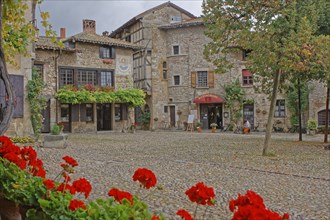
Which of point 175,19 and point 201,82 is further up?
point 175,19

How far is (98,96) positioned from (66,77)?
2693 mm

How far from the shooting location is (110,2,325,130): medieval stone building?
33062 millimetres

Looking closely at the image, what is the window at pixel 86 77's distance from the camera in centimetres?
2728

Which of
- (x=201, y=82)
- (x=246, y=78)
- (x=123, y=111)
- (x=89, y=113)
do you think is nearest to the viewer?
(x=89, y=113)

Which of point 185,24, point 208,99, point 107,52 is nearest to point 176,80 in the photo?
point 208,99

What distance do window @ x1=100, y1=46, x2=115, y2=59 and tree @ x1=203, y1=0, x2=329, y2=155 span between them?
16223mm

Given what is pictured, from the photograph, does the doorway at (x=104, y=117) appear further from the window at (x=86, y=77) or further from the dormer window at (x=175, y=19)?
the dormer window at (x=175, y=19)

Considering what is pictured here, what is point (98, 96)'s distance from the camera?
26516mm

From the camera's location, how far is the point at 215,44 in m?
13.4

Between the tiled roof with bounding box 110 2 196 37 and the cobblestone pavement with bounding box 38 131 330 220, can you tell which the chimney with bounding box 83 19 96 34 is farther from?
the cobblestone pavement with bounding box 38 131 330 220

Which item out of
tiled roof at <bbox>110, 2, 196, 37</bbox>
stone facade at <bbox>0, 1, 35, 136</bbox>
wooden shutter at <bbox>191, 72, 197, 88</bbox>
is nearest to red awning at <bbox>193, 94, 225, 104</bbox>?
wooden shutter at <bbox>191, 72, 197, 88</bbox>

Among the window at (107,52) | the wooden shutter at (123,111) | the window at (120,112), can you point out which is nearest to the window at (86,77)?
the window at (107,52)

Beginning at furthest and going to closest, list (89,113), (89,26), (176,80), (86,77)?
1. (176,80)
2. (89,26)
3. (89,113)
4. (86,77)

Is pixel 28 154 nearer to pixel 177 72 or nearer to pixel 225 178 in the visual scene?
pixel 225 178
